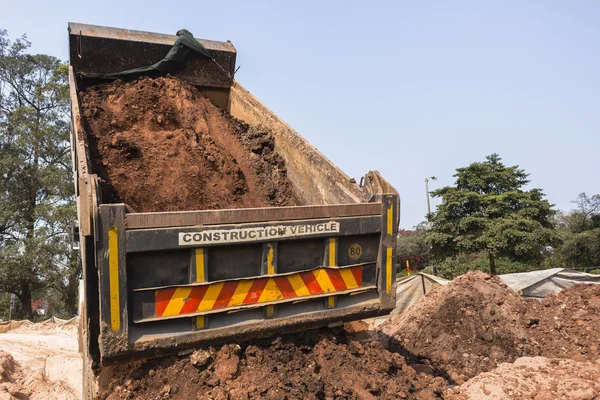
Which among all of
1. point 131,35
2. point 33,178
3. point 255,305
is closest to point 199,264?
point 255,305

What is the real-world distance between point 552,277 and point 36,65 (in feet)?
62.2

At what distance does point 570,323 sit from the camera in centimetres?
600

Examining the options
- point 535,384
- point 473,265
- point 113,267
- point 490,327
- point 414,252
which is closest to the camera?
point 113,267

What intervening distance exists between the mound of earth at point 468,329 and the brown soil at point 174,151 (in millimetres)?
2553

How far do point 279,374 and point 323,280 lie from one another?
657 millimetres

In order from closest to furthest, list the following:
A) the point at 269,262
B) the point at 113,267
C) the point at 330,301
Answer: the point at 113,267 < the point at 269,262 < the point at 330,301

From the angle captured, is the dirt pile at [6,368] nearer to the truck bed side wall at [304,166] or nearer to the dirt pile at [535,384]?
the truck bed side wall at [304,166]

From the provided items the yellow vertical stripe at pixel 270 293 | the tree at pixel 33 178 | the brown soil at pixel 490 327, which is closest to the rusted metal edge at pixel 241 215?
the yellow vertical stripe at pixel 270 293

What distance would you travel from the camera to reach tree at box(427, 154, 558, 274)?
18469 millimetres

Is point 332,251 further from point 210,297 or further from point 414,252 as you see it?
point 414,252

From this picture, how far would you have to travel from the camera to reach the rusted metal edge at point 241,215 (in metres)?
2.66

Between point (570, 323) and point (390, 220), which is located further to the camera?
point (570, 323)

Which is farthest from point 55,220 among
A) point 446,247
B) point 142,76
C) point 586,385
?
point 586,385

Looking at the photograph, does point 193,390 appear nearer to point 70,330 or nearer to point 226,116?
point 226,116
